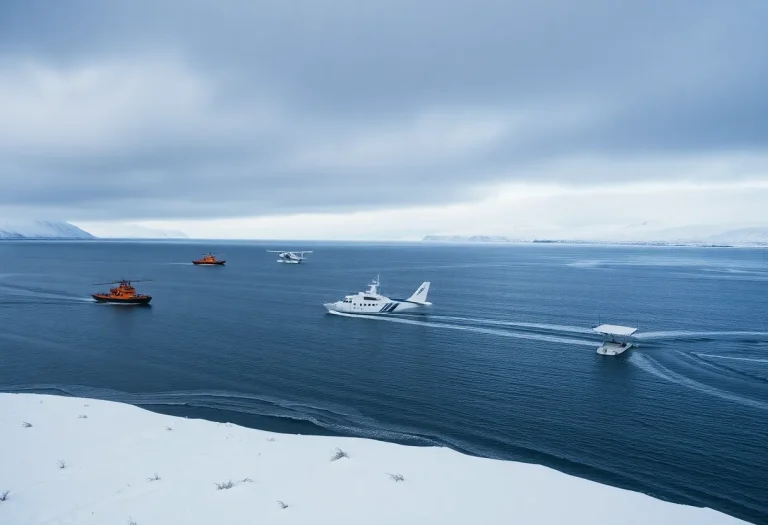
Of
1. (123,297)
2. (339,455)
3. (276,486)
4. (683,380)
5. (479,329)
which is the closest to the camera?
(276,486)

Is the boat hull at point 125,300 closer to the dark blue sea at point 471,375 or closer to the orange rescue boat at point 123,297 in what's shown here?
the orange rescue boat at point 123,297

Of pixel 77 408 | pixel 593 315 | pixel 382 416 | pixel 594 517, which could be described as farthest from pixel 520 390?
pixel 593 315

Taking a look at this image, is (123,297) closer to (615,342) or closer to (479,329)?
(479,329)

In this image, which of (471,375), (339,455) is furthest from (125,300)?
(339,455)

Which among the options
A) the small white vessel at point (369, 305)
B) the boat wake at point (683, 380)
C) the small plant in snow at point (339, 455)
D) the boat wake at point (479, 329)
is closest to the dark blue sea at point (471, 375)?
the boat wake at point (683, 380)

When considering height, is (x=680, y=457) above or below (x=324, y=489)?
below

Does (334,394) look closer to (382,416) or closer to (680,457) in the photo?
(382,416)

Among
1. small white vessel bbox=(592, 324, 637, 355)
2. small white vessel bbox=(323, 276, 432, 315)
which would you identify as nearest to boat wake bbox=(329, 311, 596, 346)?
small white vessel bbox=(323, 276, 432, 315)

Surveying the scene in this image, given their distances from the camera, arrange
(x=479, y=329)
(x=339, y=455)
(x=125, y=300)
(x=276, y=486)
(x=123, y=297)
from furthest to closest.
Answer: (x=123, y=297), (x=125, y=300), (x=479, y=329), (x=339, y=455), (x=276, y=486)
